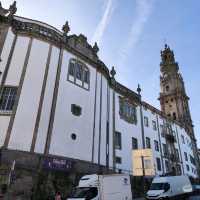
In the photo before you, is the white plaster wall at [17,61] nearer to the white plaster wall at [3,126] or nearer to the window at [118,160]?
the white plaster wall at [3,126]

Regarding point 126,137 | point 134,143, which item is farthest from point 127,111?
point 134,143

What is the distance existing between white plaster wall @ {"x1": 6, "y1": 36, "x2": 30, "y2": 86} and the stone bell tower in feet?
144

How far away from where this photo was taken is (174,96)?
58812mm

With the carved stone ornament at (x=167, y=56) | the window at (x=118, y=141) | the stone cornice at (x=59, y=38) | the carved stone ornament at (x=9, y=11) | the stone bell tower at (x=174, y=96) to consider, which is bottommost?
the window at (x=118, y=141)

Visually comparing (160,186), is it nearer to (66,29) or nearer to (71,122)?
(71,122)

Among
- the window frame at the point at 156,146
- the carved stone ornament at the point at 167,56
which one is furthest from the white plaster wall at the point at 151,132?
the carved stone ornament at the point at 167,56

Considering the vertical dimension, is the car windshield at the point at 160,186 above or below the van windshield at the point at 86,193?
above

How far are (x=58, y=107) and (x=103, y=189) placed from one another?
32.8ft

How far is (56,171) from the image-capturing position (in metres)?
19.7

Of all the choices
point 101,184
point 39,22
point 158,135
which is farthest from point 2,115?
point 158,135

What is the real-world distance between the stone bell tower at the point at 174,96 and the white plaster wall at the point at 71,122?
121ft

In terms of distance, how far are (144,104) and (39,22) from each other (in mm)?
22664

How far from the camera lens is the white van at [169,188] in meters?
19.5

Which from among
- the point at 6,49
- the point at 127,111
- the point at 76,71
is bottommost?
the point at 127,111
